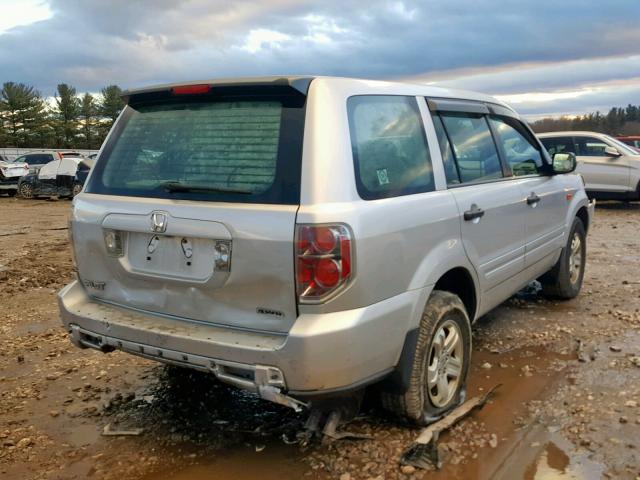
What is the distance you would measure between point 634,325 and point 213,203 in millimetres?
4152

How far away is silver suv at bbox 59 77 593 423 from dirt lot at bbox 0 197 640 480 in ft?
1.24

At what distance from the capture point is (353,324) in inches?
107

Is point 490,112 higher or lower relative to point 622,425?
higher

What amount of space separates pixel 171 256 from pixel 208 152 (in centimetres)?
57

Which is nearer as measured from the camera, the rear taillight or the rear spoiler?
the rear taillight

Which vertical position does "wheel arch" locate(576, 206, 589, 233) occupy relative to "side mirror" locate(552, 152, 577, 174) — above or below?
below

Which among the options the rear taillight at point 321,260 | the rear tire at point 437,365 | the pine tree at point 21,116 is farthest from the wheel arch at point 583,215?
the pine tree at point 21,116

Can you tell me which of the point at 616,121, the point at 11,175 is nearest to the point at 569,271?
the point at 11,175

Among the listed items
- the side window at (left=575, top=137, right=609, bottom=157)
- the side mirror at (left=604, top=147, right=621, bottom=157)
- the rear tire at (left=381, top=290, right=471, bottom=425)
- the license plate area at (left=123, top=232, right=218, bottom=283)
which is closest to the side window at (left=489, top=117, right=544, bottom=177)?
the rear tire at (left=381, top=290, right=471, bottom=425)

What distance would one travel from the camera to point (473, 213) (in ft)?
12.2

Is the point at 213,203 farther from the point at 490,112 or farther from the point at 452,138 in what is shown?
the point at 490,112

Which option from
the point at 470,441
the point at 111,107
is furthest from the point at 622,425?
the point at 111,107

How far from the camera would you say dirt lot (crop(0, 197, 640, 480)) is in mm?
3123

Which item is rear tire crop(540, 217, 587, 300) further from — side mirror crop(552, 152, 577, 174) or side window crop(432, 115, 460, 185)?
side window crop(432, 115, 460, 185)
